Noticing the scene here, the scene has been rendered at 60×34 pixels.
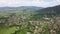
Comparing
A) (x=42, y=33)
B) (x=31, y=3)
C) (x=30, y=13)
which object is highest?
(x=31, y=3)

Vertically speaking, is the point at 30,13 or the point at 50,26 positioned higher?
the point at 30,13

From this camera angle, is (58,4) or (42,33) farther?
(58,4)

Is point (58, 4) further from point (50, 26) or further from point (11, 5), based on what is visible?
point (11, 5)

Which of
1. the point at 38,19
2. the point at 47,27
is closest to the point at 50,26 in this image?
the point at 47,27

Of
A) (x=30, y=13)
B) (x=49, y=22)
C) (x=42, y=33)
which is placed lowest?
(x=42, y=33)

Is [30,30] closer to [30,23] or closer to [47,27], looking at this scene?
[30,23]

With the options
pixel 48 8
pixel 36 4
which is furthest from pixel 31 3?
pixel 48 8
